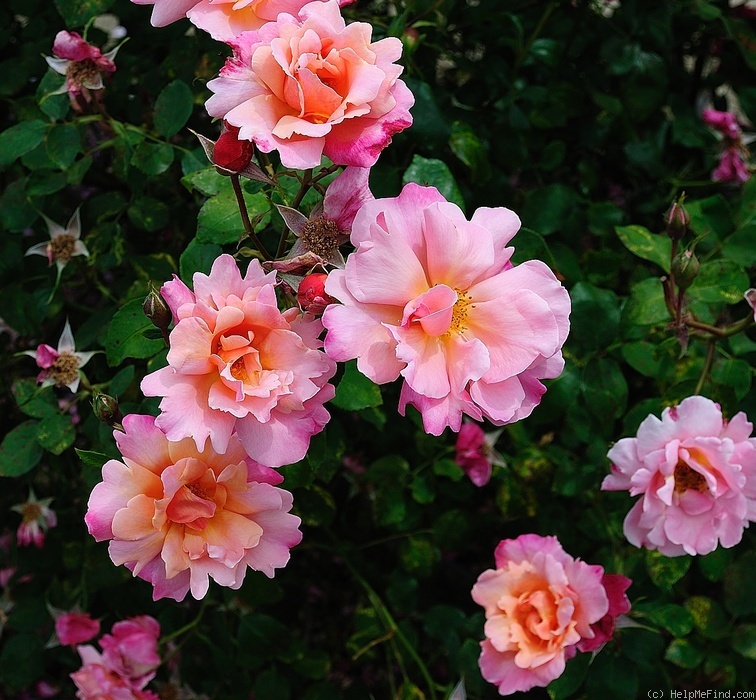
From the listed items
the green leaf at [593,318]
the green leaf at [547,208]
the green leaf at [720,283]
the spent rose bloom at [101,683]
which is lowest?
the spent rose bloom at [101,683]

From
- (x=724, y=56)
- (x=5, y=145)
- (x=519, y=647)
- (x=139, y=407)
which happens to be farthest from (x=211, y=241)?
(x=724, y=56)

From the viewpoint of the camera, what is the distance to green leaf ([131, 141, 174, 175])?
1.00 m

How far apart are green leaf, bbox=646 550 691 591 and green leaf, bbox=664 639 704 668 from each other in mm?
253

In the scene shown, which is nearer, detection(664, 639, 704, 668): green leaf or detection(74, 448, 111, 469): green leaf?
detection(74, 448, 111, 469): green leaf

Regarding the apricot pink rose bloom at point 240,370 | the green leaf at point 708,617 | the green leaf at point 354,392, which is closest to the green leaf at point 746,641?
the green leaf at point 708,617

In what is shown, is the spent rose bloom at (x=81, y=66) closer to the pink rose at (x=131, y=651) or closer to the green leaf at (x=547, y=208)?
the green leaf at (x=547, y=208)

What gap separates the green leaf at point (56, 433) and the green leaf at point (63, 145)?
317mm

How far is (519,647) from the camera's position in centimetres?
91

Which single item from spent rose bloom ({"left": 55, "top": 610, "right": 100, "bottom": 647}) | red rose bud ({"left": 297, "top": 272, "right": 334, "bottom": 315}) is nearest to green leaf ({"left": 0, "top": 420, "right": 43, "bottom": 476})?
spent rose bloom ({"left": 55, "top": 610, "right": 100, "bottom": 647})

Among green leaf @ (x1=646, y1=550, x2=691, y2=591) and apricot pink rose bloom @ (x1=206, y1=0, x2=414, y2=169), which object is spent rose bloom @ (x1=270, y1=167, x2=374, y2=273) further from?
green leaf @ (x1=646, y1=550, x2=691, y2=591)

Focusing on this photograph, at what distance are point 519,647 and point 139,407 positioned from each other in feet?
1.71

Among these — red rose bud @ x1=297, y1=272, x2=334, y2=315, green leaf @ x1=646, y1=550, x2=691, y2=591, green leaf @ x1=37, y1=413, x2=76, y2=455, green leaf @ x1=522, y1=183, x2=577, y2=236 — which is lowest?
green leaf @ x1=646, y1=550, x2=691, y2=591

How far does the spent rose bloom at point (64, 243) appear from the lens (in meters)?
1.07

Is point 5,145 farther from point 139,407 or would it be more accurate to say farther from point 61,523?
point 61,523
